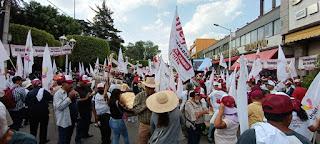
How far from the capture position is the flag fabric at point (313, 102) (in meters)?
5.47

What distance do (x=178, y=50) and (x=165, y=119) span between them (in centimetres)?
252

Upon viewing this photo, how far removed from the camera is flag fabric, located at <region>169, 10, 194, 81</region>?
Answer: 25.3ft

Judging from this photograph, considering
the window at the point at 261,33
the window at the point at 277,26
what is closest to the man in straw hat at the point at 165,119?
the window at the point at 277,26

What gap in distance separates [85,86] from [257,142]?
7359 millimetres

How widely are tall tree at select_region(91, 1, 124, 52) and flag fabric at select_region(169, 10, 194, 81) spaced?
3081 inches

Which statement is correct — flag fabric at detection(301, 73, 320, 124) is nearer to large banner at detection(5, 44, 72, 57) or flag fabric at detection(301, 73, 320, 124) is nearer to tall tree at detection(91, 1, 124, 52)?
large banner at detection(5, 44, 72, 57)

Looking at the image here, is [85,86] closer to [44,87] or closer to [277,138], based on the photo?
[44,87]

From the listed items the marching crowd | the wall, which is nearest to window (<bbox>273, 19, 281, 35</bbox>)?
the wall

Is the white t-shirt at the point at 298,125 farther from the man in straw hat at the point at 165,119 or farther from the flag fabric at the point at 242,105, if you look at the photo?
the man in straw hat at the point at 165,119

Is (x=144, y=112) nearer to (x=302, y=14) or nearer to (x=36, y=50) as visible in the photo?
(x=36, y=50)

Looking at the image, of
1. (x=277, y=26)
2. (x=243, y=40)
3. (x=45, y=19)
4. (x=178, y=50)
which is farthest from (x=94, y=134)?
(x=45, y=19)

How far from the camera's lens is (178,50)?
7758 mm

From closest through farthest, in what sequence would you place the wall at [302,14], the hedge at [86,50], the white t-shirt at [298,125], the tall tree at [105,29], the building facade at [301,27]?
1. the white t-shirt at [298,125]
2. the wall at [302,14]
3. the building facade at [301,27]
4. the hedge at [86,50]
5. the tall tree at [105,29]

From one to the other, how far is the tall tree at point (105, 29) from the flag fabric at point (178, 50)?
7827 centimetres
